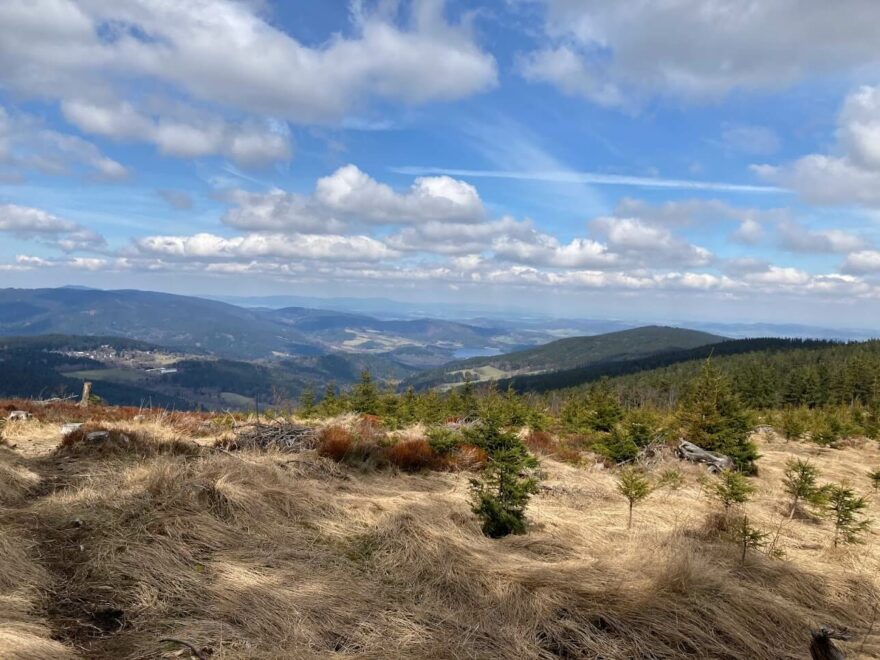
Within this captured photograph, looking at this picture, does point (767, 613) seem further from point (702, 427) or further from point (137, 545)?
point (702, 427)

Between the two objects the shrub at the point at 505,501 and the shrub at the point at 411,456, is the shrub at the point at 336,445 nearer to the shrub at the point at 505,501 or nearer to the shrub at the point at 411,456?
the shrub at the point at 411,456

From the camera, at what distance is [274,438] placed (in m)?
9.72

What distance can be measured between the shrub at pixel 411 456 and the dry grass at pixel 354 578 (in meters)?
2.50

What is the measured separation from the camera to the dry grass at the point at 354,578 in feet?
11.4

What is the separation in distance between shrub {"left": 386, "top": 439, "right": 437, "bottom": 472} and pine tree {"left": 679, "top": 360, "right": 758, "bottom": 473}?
Answer: 31.9ft

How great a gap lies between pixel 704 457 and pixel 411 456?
363 inches

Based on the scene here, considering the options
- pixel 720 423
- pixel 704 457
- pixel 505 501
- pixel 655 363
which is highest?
pixel 505 501

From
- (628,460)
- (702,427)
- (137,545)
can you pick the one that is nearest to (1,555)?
(137,545)

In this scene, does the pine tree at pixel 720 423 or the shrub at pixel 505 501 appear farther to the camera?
the pine tree at pixel 720 423

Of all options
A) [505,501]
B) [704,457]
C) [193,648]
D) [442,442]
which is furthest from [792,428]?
[193,648]

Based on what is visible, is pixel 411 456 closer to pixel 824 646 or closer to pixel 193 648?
pixel 193 648

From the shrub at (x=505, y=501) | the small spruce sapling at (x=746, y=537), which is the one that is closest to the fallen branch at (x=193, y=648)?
the shrub at (x=505, y=501)

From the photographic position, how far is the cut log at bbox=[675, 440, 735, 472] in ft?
43.4

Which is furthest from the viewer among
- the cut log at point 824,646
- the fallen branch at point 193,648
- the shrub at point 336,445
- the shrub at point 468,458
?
the shrub at point 468,458
